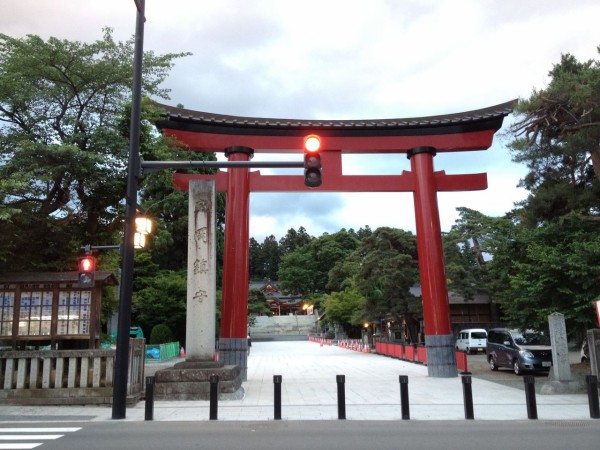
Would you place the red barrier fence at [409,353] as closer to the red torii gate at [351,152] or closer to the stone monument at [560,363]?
the red torii gate at [351,152]

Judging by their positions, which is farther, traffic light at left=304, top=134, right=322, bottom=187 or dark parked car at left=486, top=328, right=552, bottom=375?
dark parked car at left=486, top=328, right=552, bottom=375

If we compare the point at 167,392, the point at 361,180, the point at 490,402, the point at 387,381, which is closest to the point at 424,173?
the point at 361,180

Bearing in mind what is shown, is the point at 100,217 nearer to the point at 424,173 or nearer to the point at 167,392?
the point at 167,392

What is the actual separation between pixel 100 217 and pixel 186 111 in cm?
540

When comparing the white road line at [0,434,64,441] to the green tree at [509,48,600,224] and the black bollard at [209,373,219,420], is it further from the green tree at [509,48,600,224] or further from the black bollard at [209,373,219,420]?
the green tree at [509,48,600,224]

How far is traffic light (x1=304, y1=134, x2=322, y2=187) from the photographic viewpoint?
923 centimetres

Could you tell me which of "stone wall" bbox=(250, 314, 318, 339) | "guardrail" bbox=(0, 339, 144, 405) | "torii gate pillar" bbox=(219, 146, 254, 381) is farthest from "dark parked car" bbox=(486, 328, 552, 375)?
"stone wall" bbox=(250, 314, 318, 339)

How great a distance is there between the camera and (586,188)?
15406 millimetres

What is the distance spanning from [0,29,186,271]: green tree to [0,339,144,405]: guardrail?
3.12 meters

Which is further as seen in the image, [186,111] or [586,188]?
[186,111]

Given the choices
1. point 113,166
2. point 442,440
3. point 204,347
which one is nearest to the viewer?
point 442,440

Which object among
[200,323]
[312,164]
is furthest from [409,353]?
[312,164]

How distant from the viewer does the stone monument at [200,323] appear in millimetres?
12367

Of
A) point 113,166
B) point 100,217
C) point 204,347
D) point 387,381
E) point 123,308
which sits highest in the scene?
point 113,166
